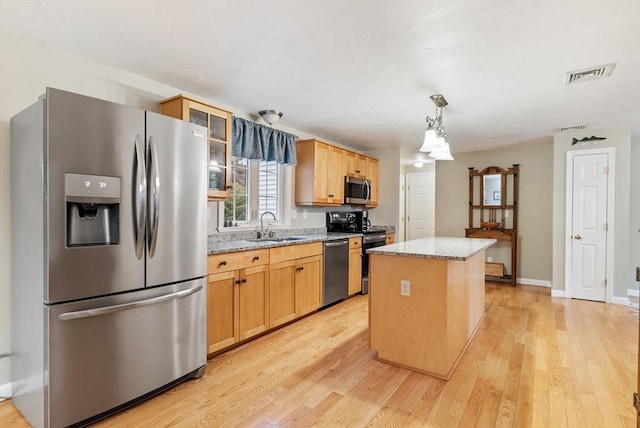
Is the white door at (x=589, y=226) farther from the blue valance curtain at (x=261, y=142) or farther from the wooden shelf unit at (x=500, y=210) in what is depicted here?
the blue valance curtain at (x=261, y=142)

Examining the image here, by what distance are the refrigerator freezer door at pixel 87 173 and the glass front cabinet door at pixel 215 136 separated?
807 mm

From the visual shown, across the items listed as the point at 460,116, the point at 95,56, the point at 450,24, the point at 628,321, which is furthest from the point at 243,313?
the point at 628,321

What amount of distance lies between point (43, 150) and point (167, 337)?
1.29 metres

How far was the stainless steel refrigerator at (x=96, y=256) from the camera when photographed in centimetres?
169

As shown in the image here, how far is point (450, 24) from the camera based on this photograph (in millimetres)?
1921

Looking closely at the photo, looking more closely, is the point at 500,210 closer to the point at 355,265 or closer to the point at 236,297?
the point at 355,265

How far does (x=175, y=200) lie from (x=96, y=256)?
558 mm

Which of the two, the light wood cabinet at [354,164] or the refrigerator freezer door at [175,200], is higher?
the light wood cabinet at [354,164]

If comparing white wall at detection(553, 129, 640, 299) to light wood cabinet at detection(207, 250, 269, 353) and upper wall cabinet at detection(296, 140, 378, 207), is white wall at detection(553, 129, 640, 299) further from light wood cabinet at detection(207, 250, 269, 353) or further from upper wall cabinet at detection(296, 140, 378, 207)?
light wood cabinet at detection(207, 250, 269, 353)

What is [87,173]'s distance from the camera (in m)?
1.78

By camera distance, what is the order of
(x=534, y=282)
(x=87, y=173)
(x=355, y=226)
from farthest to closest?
(x=534, y=282), (x=355, y=226), (x=87, y=173)

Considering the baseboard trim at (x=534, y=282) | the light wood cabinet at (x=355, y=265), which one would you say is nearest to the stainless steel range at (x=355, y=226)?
the light wood cabinet at (x=355, y=265)

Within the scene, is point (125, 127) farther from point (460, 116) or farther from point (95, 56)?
point (460, 116)

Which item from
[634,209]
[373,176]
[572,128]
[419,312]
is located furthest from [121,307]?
[634,209]
